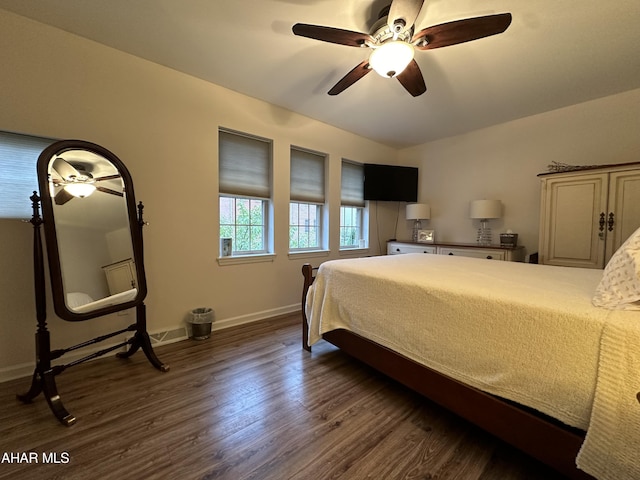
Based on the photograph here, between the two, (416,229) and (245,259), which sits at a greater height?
(416,229)

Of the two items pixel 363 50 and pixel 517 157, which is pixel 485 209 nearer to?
pixel 517 157

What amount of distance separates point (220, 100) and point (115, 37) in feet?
2.92

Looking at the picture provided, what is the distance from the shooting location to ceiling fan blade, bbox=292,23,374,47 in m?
1.54

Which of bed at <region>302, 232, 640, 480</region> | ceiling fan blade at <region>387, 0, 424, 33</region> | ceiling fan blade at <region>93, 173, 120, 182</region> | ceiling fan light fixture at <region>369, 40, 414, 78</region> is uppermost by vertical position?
ceiling fan blade at <region>387, 0, 424, 33</region>

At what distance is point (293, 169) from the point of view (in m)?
3.45

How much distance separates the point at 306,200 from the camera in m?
3.60

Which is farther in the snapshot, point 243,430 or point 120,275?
point 120,275

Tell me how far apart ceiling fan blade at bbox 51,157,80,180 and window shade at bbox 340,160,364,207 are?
9.82ft

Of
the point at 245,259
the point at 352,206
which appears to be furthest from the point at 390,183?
the point at 245,259

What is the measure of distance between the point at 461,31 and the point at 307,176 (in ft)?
7.60

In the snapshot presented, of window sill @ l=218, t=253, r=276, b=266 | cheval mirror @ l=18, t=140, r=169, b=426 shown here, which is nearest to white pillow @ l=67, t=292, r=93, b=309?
cheval mirror @ l=18, t=140, r=169, b=426

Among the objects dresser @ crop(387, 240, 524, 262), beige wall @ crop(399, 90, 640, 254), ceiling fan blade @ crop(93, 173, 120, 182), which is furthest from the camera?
dresser @ crop(387, 240, 524, 262)

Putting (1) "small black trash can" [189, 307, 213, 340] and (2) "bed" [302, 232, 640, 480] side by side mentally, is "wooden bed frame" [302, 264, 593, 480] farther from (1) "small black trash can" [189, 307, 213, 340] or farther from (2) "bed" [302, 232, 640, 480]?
(1) "small black trash can" [189, 307, 213, 340]

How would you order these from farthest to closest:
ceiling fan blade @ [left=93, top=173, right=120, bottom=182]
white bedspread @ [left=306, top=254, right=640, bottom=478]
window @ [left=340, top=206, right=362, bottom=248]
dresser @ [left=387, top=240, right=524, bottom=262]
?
1. window @ [left=340, top=206, right=362, bottom=248]
2. dresser @ [left=387, top=240, right=524, bottom=262]
3. ceiling fan blade @ [left=93, top=173, right=120, bottom=182]
4. white bedspread @ [left=306, top=254, right=640, bottom=478]
